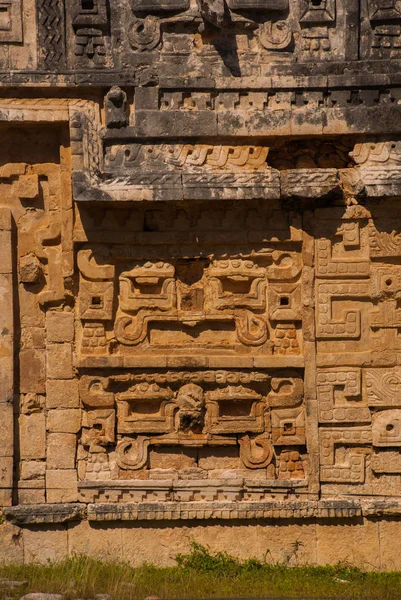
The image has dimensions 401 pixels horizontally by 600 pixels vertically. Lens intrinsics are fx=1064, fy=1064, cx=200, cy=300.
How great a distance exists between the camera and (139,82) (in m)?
10.3

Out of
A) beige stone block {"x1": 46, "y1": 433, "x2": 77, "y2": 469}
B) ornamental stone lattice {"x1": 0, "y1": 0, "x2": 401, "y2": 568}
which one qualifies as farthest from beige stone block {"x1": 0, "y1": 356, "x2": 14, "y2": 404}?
beige stone block {"x1": 46, "y1": 433, "x2": 77, "y2": 469}

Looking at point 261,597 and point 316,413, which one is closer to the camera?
point 261,597

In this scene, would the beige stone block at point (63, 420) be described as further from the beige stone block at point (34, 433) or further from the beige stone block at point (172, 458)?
the beige stone block at point (172, 458)

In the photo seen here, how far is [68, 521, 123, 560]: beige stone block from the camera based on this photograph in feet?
33.9

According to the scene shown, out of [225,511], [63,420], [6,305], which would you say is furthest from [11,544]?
[6,305]

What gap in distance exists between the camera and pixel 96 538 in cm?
1034

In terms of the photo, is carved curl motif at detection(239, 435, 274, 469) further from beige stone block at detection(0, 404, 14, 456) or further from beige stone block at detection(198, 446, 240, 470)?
beige stone block at detection(0, 404, 14, 456)

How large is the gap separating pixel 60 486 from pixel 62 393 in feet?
2.99

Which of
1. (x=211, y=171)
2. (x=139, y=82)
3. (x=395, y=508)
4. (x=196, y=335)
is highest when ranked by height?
(x=139, y=82)

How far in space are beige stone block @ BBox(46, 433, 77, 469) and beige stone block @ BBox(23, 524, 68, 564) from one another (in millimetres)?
598

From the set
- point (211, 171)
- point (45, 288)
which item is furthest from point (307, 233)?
point (45, 288)

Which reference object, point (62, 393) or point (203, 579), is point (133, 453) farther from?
point (203, 579)

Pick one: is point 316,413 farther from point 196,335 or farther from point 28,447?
point 28,447

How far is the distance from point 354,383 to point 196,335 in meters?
1.63
